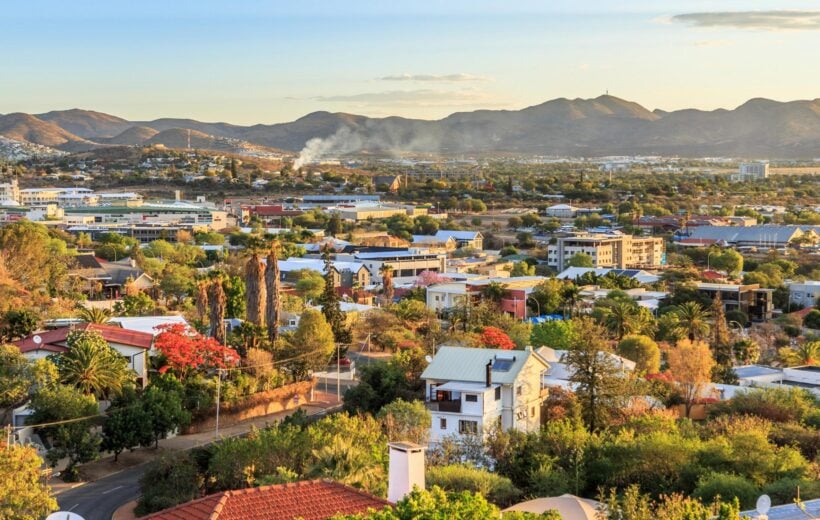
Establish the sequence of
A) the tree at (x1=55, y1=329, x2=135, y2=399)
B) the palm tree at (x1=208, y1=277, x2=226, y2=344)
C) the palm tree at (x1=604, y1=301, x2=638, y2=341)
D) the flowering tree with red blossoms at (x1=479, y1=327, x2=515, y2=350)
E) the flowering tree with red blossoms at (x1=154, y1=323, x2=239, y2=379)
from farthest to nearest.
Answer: the palm tree at (x1=604, y1=301, x2=638, y2=341) < the flowering tree with red blossoms at (x1=479, y1=327, x2=515, y2=350) < the palm tree at (x1=208, y1=277, x2=226, y2=344) < the flowering tree with red blossoms at (x1=154, y1=323, x2=239, y2=379) < the tree at (x1=55, y1=329, x2=135, y2=399)

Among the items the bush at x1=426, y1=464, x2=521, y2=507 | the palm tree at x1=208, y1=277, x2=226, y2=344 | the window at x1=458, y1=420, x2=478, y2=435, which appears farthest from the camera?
the palm tree at x1=208, y1=277, x2=226, y2=344

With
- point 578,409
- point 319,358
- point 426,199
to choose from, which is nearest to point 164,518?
point 578,409

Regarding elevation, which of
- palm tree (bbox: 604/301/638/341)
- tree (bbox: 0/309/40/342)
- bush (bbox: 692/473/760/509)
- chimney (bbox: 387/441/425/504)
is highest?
chimney (bbox: 387/441/425/504)

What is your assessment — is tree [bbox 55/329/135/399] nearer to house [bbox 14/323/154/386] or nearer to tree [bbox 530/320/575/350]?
house [bbox 14/323/154/386]

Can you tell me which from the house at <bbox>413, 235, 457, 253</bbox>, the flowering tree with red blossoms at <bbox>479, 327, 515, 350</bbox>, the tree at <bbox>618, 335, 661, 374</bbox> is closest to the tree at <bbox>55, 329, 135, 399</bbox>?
the flowering tree with red blossoms at <bbox>479, 327, 515, 350</bbox>

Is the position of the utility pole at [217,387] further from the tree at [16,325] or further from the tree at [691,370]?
the tree at [691,370]

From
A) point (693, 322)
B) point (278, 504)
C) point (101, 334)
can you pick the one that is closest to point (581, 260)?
point (693, 322)

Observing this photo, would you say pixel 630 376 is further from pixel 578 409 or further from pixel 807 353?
pixel 807 353

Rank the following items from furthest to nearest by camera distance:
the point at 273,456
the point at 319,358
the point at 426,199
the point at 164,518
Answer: the point at 426,199 → the point at 319,358 → the point at 273,456 → the point at 164,518
